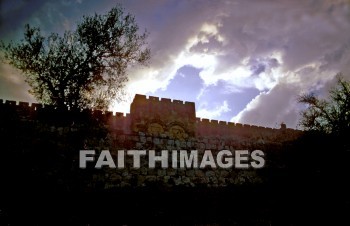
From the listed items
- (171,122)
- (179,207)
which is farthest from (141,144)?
(171,122)

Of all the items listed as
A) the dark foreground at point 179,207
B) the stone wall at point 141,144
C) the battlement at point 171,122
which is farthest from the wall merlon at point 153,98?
the dark foreground at point 179,207

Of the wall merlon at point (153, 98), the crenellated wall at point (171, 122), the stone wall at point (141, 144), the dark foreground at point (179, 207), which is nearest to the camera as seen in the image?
the dark foreground at point (179, 207)

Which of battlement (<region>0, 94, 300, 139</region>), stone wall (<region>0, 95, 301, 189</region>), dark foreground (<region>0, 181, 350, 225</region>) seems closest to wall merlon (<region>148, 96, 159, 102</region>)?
battlement (<region>0, 94, 300, 139</region>)

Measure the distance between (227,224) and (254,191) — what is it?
3.75 meters

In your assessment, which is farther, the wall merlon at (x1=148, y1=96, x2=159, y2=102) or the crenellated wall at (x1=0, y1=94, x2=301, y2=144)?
the wall merlon at (x1=148, y1=96, x2=159, y2=102)

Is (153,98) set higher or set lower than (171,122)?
higher

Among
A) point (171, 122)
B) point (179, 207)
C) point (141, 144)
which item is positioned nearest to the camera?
point (179, 207)

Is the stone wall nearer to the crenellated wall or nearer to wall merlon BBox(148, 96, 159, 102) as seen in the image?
the crenellated wall

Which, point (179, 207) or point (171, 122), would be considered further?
point (171, 122)

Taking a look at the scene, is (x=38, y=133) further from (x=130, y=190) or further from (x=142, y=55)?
(x=142, y=55)

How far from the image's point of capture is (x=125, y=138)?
37.9 feet

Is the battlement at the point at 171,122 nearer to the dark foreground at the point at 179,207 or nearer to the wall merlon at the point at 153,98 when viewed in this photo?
the wall merlon at the point at 153,98

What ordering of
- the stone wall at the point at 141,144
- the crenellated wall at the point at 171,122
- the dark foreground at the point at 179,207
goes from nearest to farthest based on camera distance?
1. the dark foreground at the point at 179,207
2. the stone wall at the point at 141,144
3. the crenellated wall at the point at 171,122

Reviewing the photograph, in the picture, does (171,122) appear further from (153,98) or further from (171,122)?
(153,98)
